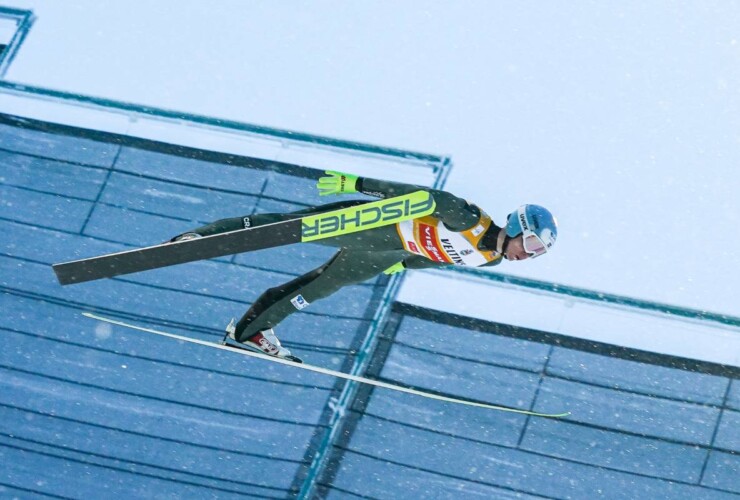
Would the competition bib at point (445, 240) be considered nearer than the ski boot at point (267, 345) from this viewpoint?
Yes

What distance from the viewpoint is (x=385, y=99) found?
18.0m

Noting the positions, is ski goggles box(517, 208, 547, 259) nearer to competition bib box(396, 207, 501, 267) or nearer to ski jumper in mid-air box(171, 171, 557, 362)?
ski jumper in mid-air box(171, 171, 557, 362)

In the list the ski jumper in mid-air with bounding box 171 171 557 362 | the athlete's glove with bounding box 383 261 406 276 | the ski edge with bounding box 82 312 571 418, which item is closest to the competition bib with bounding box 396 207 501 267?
the ski jumper in mid-air with bounding box 171 171 557 362

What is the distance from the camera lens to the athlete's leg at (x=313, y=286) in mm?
5859

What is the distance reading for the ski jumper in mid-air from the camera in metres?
5.52

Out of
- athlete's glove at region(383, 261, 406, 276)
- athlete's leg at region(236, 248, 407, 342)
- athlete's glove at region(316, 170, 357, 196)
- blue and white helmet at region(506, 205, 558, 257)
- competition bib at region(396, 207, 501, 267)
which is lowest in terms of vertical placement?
athlete's leg at region(236, 248, 407, 342)

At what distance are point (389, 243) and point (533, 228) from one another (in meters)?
0.69

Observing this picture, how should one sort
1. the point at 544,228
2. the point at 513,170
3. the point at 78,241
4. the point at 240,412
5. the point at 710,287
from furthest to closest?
the point at 513,170 → the point at 710,287 → the point at 78,241 → the point at 240,412 → the point at 544,228

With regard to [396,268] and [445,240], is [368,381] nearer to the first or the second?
[396,268]

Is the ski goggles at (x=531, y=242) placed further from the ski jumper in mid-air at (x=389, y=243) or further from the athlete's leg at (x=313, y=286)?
the athlete's leg at (x=313, y=286)

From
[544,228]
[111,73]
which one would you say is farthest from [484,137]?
[544,228]

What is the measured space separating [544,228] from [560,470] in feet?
3.95

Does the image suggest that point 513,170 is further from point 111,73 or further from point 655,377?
point 655,377

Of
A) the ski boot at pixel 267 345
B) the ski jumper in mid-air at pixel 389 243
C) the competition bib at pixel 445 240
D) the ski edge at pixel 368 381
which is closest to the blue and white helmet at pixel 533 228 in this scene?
the ski jumper in mid-air at pixel 389 243
